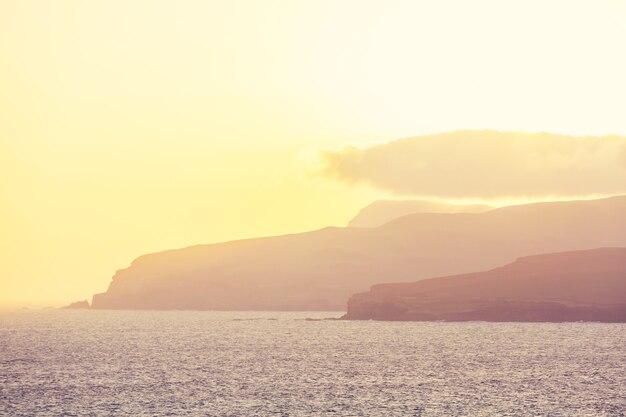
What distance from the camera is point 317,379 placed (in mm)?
106750

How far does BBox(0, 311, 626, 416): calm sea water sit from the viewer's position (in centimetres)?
7994

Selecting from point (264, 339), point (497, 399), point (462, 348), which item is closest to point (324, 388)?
point (497, 399)

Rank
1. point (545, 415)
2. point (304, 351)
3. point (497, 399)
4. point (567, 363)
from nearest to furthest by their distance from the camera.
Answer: point (545, 415), point (497, 399), point (567, 363), point (304, 351)

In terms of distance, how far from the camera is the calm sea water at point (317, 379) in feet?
262

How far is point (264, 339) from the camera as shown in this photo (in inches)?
7815

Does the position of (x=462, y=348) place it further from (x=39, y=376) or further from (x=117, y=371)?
(x=39, y=376)

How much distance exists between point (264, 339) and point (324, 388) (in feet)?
339

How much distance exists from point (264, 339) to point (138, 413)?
12338cm

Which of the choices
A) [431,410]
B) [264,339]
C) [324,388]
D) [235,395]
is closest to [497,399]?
[431,410]

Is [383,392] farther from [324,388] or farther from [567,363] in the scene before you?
[567,363]

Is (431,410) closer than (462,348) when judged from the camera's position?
Yes

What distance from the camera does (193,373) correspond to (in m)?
115

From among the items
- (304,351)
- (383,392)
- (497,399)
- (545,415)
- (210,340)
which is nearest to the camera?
(545,415)

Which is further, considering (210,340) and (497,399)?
(210,340)
